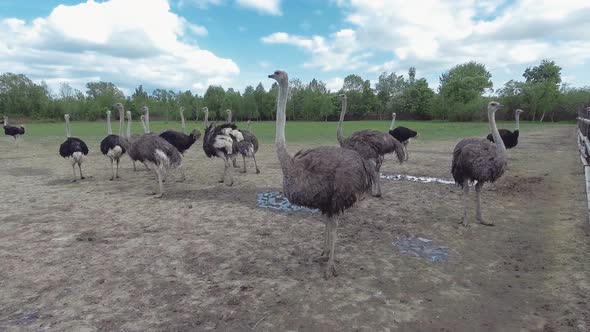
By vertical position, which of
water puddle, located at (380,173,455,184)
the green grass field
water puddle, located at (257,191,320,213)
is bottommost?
water puddle, located at (257,191,320,213)

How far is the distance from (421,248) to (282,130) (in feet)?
8.02

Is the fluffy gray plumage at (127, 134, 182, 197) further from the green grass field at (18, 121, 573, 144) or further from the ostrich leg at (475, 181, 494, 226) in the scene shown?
the green grass field at (18, 121, 573, 144)

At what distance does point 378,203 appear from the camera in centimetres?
748

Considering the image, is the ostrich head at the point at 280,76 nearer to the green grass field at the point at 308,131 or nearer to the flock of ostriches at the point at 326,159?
the flock of ostriches at the point at 326,159

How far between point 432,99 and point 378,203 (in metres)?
62.8

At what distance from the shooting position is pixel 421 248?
5.21 metres

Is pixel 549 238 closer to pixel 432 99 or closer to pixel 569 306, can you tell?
pixel 569 306

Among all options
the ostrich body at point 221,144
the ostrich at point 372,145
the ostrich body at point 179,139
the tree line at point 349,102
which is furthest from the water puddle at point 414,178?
the tree line at point 349,102

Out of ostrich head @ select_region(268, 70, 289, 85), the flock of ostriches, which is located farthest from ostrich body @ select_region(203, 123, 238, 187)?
ostrich head @ select_region(268, 70, 289, 85)

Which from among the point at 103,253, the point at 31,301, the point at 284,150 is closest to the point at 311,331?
the point at 284,150

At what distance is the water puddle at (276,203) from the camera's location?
23.2 feet

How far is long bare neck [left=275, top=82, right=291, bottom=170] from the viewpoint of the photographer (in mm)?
4355

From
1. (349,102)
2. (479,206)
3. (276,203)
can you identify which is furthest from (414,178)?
(349,102)

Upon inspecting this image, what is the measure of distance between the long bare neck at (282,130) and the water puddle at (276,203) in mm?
2473
